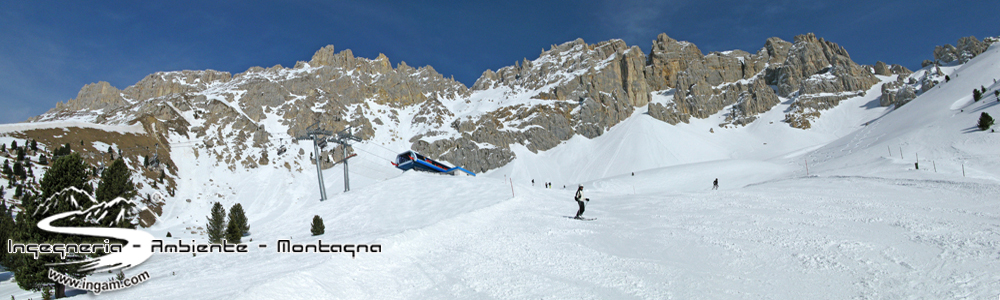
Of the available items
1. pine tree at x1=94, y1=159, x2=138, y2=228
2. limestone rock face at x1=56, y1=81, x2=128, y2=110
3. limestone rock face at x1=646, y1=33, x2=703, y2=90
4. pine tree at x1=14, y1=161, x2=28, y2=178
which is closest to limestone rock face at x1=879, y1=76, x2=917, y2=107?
limestone rock face at x1=646, y1=33, x2=703, y2=90

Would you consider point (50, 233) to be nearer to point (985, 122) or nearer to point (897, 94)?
point (985, 122)

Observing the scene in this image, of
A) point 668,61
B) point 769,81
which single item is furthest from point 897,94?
point 668,61

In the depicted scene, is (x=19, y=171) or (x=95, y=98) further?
(x=95, y=98)

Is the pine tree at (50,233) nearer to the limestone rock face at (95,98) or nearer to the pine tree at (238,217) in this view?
the pine tree at (238,217)

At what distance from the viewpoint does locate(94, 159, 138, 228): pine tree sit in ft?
39.3

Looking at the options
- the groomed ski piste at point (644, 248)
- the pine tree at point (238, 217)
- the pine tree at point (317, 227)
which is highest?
Answer: the pine tree at point (238, 217)

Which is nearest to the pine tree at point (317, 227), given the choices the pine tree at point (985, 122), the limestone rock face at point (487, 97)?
the pine tree at point (985, 122)

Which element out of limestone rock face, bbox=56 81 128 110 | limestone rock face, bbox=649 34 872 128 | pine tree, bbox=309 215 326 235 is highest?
limestone rock face, bbox=56 81 128 110

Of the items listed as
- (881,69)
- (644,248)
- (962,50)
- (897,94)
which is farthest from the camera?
(881,69)

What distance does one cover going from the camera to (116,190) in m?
12.2

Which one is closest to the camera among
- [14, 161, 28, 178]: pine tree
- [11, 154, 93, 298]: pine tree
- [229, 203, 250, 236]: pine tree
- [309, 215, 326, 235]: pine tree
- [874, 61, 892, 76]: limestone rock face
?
[11, 154, 93, 298]: pine tree

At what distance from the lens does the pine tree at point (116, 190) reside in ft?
39.3

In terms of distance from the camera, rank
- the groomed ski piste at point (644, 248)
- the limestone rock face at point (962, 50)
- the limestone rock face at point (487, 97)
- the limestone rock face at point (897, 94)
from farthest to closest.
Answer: the limestone rock face at point (962, 50) < the limestone rock face at point (487, 97) < the limestone rock face at point (897, 94) < the groomed ski piste at point (644, 248)

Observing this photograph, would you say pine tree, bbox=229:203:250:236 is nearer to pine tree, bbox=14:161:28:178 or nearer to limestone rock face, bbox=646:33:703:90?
pine tree, bbox=14:161:28:178
